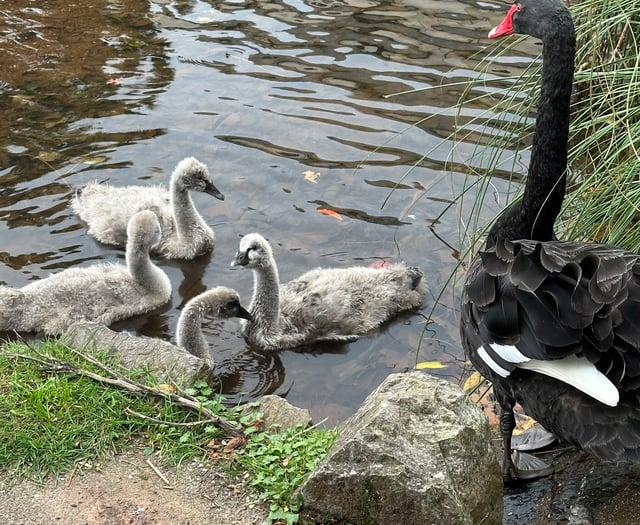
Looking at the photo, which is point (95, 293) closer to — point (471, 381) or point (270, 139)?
point (471, 381)

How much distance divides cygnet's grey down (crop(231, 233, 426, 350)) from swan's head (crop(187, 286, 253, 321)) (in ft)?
0.41

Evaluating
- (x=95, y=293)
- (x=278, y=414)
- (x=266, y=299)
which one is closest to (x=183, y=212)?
(x=95, y=293)

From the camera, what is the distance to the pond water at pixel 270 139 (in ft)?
16.1

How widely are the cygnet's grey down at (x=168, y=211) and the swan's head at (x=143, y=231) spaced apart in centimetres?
43

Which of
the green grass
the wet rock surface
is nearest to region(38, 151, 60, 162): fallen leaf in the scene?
the green grass

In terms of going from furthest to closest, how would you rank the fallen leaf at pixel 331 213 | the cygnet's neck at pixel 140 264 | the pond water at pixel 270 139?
the fallen leaf at pixel 331 213
the cygnet's neck at pixel 140 264
the pond water at pixel 270 139

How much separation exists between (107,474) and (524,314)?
152 centimetres

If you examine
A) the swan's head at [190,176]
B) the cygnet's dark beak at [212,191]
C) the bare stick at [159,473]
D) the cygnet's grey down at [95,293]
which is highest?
the bare stick at [159,473]

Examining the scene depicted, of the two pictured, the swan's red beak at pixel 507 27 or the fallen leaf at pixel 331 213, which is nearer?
the swan's red beak at pixel 507 27

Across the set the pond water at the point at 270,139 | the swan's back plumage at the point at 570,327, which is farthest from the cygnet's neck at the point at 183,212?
the swan's back plumage at the point at 570,327

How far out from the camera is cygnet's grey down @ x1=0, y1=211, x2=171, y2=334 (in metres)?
4.73

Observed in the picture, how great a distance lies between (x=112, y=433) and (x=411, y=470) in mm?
1198

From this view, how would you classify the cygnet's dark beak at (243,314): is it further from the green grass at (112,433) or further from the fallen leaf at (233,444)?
the fallen leaf at (233,444)

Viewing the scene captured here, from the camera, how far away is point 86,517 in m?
2.78
